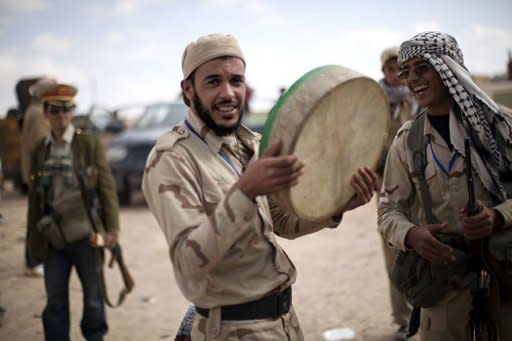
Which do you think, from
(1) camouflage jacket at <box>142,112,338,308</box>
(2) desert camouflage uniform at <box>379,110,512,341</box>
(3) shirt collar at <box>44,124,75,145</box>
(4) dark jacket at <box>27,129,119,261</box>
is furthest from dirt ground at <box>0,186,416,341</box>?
(1) camouflage jacket at <box>142,112,338,308</box>

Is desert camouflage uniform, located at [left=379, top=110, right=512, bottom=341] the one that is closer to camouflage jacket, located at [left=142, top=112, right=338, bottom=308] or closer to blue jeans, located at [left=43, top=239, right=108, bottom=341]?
camouflage jacket, located at [left=142, top=112, right=338, bottom=308]

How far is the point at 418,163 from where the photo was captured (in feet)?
8.21

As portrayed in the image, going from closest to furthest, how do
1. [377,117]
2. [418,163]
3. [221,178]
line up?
[221,178] < [377,117] < [418,163]

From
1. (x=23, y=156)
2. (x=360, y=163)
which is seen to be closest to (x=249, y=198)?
(x=360, y=163)

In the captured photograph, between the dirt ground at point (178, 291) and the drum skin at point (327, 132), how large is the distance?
283cm

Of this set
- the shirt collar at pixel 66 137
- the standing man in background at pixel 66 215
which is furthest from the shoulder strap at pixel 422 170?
the shirt collar at pixel 66 137

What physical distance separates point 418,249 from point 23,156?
5066 millimetres

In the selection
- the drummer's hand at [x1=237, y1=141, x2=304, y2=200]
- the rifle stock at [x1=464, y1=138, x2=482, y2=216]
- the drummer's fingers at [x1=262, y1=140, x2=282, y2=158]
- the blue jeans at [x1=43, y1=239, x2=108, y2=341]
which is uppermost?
the drummer's fingers at [x1=262, y1=140, x2=282, y2=158]

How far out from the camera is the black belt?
6.40 ft

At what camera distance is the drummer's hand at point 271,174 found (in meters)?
1.57

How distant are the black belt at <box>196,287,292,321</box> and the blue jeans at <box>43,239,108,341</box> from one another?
2.18 m

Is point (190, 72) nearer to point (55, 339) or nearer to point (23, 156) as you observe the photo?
point (55, 339)

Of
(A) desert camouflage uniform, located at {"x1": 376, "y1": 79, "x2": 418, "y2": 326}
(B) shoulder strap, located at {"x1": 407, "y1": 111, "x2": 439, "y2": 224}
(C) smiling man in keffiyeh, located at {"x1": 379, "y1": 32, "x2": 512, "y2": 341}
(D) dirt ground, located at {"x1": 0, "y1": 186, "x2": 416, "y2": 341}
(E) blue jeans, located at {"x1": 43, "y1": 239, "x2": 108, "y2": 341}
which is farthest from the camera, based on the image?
(D) dirt ground, located at {"x1": 0, "y1": 186, "x2": 416, "y2": 341}

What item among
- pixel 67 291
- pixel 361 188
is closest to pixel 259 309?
pixel 361 188
